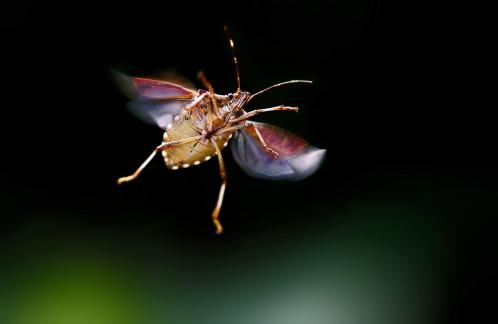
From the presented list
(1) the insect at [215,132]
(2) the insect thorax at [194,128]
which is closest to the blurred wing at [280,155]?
(1) the insect at [215,132]

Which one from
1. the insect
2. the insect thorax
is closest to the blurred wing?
the insect

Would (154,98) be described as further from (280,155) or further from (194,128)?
(280,155)

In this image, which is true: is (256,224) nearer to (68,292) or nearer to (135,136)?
(135,136)

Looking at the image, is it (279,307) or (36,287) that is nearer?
(36,287)

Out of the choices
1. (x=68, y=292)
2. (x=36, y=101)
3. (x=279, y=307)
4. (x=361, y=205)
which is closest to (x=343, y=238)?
(x=361, y=205)

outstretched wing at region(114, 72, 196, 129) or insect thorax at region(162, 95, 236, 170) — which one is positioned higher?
outstretched wing at region(114, 72, 196, 129)

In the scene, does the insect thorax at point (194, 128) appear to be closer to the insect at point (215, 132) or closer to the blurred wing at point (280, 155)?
the insect at point (215, 132)

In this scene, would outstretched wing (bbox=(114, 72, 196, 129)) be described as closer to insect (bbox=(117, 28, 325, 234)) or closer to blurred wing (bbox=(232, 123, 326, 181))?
insect (bbox=(117, 28, 325, 234))

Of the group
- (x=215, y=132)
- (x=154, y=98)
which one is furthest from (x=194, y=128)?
(x=154, y=98)
